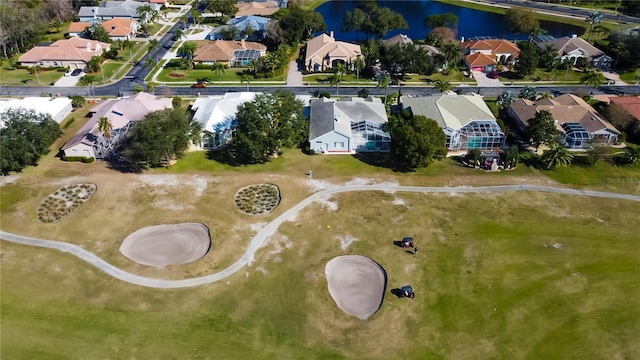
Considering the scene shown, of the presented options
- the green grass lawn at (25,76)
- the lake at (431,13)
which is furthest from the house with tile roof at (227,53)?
the lake at (431,13)

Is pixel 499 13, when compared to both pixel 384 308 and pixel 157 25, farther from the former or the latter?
pixel 384 308

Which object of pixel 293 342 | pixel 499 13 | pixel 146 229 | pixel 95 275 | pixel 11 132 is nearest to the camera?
pixel 293 342

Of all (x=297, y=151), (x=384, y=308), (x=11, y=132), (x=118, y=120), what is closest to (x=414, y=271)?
(x=384, y=308)

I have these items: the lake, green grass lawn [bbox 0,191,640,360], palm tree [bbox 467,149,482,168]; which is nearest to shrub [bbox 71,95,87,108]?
green grass lawn [bbox 0,191,640,360]

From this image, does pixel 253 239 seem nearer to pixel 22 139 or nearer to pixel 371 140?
pixel 371 140

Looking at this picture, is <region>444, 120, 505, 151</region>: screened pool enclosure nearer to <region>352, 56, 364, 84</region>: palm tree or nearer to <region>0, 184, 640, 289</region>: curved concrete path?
<region>0, 184, 640, 289</region>: curved concrete path

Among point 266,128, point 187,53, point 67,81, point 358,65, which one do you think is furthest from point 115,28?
point 266,128

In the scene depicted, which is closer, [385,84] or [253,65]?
[385,84]
